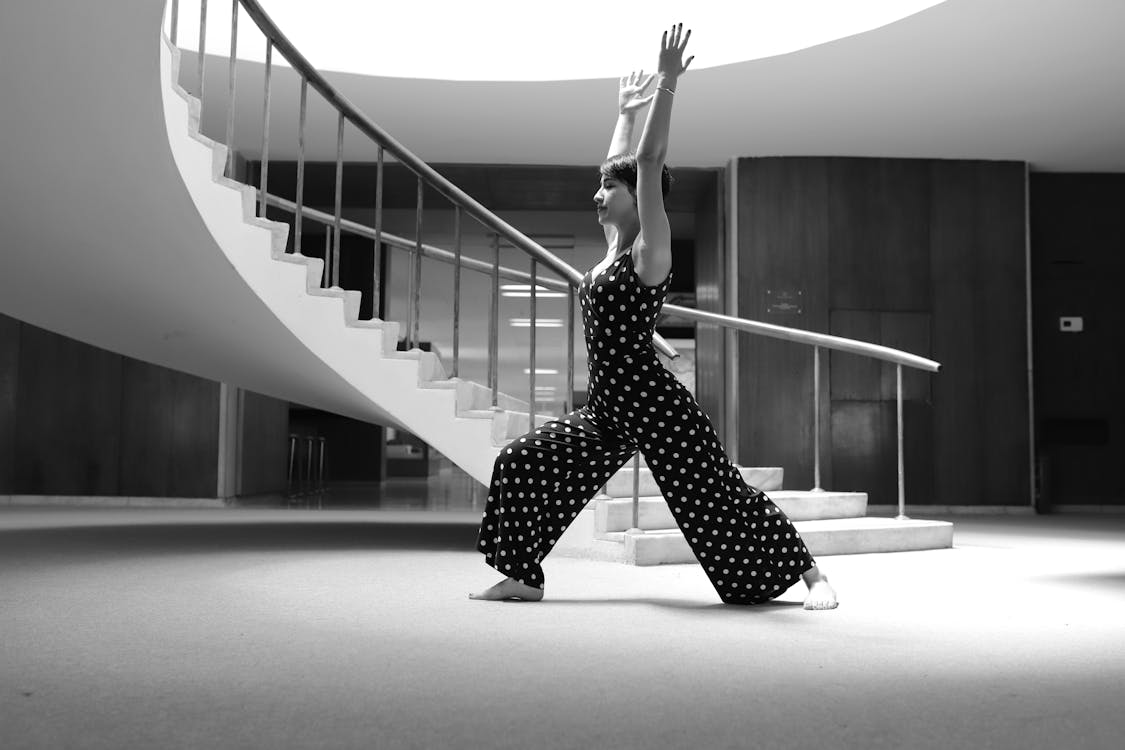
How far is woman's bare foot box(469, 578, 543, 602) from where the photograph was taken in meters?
2.85

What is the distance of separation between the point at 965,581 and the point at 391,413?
7.54 ft

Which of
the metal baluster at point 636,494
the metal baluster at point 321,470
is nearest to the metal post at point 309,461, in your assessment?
the metal baluster at point 321,470

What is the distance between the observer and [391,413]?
4.36m

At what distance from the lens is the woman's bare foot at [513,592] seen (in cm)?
285

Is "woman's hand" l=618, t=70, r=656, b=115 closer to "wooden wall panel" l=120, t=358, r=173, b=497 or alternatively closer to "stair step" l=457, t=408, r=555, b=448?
"stair step" l=457, t=408, r=555, b=448

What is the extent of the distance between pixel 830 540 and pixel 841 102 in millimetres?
4007

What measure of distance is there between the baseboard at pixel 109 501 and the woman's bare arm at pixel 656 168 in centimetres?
634

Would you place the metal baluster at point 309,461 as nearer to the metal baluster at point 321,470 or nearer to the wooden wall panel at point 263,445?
the metal baluster at point 321,470

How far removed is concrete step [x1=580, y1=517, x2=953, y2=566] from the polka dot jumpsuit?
1.03m

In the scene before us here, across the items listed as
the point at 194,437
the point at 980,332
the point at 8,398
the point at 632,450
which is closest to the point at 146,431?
the point at 194,437

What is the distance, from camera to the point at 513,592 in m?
2.85

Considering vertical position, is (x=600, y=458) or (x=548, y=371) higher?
(x=548, y=371)

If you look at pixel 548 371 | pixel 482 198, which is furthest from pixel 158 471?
pixel 548 371

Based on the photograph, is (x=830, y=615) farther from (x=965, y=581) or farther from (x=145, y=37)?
(x=145, y=37)
